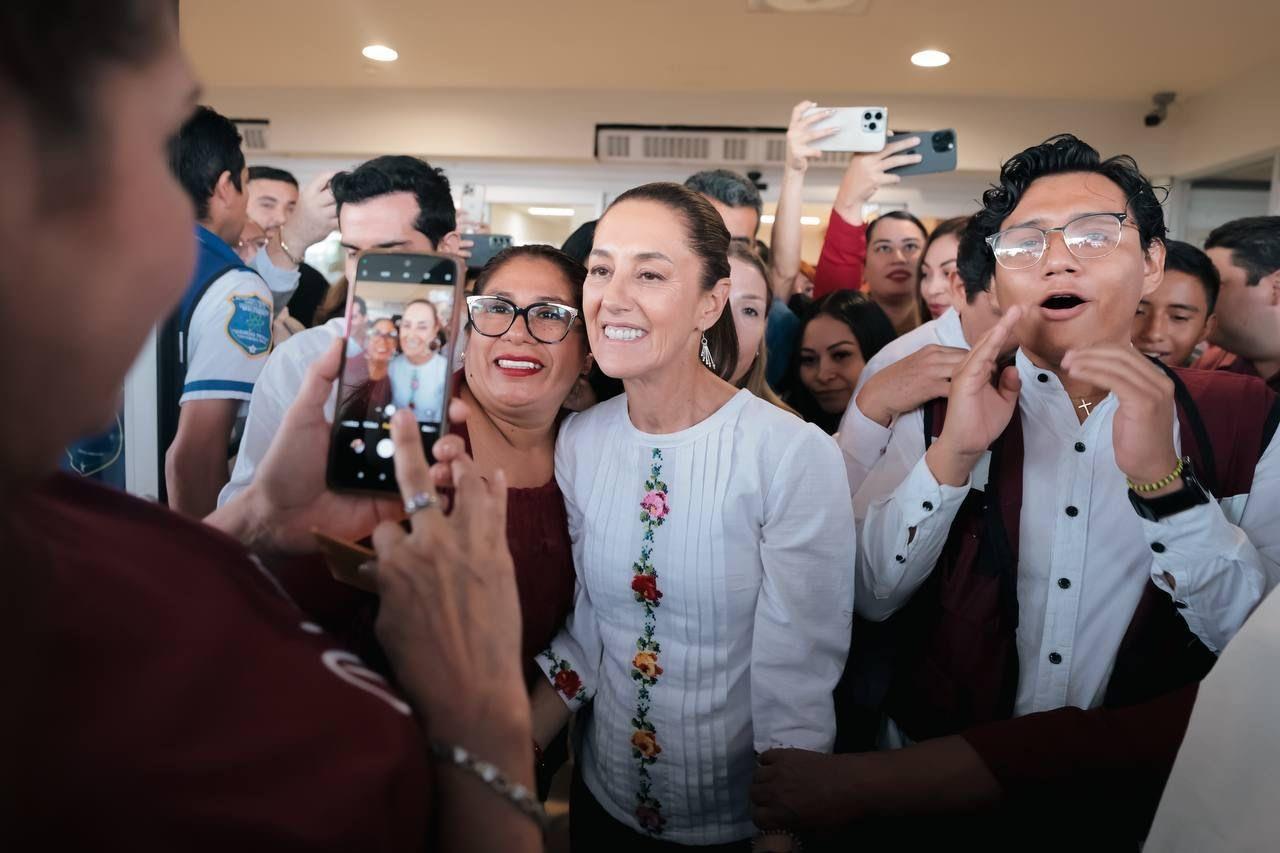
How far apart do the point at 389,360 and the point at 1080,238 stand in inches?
45.9

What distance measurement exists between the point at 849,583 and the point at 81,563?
1.17 m

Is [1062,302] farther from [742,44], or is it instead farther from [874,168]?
[742,44]

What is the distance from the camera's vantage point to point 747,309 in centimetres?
221

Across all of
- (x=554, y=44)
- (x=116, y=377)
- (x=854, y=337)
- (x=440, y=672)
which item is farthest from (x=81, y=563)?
(x=554, y=44)

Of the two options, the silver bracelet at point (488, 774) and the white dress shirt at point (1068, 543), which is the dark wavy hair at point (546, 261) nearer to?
the white dress shirt at point (1068, 543)

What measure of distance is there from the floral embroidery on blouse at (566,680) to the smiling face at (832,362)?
151 cm

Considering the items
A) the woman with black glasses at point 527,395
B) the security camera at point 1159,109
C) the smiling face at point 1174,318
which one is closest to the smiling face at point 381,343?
the woman with black glasses at point 527,395

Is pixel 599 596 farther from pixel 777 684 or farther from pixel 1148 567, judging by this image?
pixel 1148 567

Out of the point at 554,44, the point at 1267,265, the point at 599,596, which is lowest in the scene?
the point at 599,596

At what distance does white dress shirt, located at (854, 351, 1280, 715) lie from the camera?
1269 millimetres

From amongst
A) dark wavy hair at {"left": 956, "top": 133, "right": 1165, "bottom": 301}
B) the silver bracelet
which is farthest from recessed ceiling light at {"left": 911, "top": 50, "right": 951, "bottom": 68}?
the silver bracelet

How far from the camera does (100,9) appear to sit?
1.31ft

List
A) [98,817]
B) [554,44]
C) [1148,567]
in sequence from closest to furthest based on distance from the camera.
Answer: [98,817] < [1148,567] < [554,44]

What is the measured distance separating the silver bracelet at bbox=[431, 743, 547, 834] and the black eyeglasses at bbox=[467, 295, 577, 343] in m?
0.99
